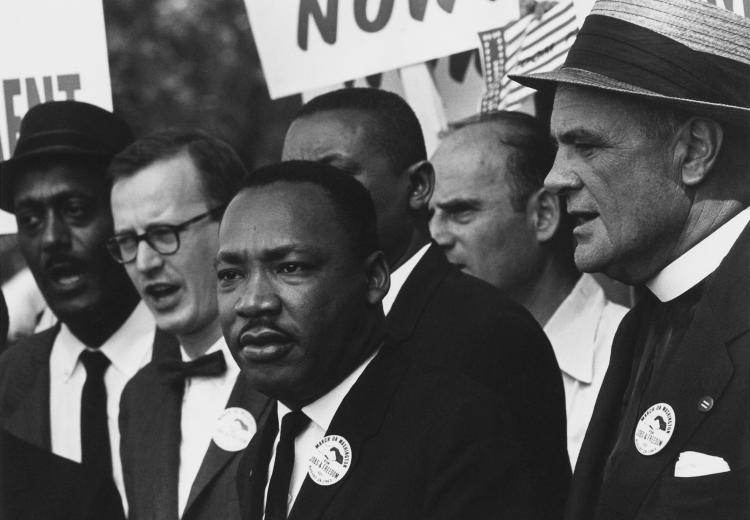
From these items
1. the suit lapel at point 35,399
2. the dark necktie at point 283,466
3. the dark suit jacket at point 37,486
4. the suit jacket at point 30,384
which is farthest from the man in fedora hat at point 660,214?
the suit lapel at point 35,399

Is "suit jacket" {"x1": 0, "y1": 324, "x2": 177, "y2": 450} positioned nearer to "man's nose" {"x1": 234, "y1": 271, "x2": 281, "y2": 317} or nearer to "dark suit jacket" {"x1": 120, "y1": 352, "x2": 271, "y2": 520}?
"dark suit jacket" {"x1": 120, "y1": 352, "x2": 271, "y2": 520}

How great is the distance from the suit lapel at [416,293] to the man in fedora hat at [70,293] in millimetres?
1521

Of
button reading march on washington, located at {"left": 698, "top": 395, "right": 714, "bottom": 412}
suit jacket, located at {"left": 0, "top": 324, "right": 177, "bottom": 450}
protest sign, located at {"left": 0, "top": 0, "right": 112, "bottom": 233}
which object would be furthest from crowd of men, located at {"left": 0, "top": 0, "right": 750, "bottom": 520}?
protest sign, located at {"left": 0, "top": 0, "right": 112, "bottom": 233}

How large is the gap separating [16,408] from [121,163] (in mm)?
1106

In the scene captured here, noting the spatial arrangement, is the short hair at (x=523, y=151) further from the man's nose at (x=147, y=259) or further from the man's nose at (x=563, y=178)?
the man's nose at (x=563, y=178)

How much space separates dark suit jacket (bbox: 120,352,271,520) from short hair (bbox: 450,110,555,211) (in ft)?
5.18

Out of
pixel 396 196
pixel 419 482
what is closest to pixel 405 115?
pixel 396 196

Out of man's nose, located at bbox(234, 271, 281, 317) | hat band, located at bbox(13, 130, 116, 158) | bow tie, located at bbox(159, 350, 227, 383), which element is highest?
hat band, located at bbox(13, 130, 116, 158)

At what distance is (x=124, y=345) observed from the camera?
5566 millimetres

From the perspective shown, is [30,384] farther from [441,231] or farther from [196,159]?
[441,231]

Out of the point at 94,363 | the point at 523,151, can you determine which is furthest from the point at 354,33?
the point at 94,363

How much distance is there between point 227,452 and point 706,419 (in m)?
1.75

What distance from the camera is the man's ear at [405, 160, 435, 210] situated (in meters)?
4.79

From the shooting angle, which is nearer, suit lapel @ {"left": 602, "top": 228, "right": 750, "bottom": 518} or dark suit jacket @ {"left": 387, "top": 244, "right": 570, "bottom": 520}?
suit lapel @ {"left": 602, "top": 228, "right": 750, "bottom": 518}
